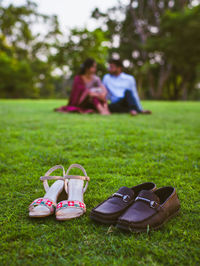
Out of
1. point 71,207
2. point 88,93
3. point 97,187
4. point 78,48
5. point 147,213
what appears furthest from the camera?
point 78,48

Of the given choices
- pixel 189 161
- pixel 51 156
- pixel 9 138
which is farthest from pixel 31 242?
pixel 9 138

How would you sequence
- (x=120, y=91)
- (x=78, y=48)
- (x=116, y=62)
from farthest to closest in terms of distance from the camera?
1. (x=78, y=48)
2. (x=120, y=91)
3. (x=116, y=62)

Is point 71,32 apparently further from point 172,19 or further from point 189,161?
point 189,161

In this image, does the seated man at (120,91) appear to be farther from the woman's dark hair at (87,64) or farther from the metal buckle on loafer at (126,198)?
the metal buckle on loafer at (126,198)

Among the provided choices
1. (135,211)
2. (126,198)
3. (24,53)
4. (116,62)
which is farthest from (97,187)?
(24,53)

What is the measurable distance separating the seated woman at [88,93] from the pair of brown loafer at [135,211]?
18.4 ft

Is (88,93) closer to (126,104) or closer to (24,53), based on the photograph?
(126,104)

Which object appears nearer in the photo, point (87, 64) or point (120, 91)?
point (87, 64)

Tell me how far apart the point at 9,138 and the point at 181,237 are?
121 inches

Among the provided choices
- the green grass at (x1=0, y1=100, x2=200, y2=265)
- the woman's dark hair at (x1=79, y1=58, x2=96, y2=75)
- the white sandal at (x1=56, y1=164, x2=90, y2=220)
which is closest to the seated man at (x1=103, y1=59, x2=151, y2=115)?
the woman's dark hair at (x1=79, y1=58, x2=96, y2=75)

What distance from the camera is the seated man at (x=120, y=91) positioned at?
24.2ft

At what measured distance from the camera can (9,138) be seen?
368cm

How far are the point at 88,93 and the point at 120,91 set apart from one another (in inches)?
44.0

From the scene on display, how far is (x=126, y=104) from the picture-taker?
25.2 ft
